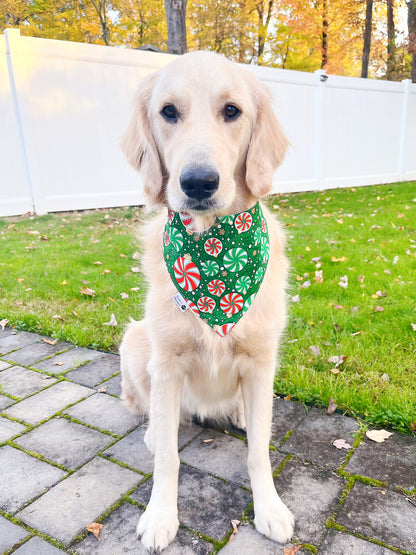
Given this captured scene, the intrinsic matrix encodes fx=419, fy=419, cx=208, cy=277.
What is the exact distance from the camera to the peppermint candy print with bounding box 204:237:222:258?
6.41 ft

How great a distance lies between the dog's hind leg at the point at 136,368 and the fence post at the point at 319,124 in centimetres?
903

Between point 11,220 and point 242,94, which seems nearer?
point 242,94

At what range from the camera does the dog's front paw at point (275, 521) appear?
5.43 ft

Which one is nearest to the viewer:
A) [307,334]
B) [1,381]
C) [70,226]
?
[1,381]

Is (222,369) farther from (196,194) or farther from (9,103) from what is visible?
(9,103)

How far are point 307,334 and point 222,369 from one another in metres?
1.46

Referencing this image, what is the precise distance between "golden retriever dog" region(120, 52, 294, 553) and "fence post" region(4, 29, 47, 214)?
20.7 feet

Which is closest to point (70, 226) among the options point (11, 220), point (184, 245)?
point (11, 220)

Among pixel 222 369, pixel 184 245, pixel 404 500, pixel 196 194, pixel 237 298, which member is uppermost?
pixel 196 194

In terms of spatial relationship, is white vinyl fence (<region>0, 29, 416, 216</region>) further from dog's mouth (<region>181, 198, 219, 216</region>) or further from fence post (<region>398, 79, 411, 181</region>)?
dog's mouth (<region>181, 198, 219, 216</region>)

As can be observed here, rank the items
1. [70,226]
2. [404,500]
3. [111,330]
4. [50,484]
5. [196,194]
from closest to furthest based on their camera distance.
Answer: [196,194] → [404,500] → [50,484] → [111,330] → [70,226]

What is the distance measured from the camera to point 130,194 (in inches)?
334

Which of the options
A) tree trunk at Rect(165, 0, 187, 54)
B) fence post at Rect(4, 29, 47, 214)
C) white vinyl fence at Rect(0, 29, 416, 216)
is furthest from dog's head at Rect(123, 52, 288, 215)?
tree trunk at Rect(165, 0, 187, 54)

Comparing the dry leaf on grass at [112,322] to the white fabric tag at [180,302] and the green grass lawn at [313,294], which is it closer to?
the green grass lawn at [313,294]
